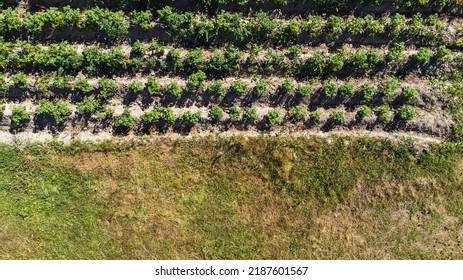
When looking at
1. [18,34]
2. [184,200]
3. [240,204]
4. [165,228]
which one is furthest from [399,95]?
[18,34]

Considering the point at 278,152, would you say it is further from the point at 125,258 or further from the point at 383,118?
the point at 125,258

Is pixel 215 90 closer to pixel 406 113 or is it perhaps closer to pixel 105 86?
pixel 105 86

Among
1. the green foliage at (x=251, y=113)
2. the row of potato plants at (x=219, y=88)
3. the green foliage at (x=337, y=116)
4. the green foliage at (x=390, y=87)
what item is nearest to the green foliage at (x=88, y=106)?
the row of potato plants at (x=219, y=88)

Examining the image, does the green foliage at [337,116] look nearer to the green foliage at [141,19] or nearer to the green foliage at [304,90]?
the green foliage at [304,90]

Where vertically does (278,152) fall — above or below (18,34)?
below

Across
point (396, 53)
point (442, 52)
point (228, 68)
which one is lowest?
point (228, 68)

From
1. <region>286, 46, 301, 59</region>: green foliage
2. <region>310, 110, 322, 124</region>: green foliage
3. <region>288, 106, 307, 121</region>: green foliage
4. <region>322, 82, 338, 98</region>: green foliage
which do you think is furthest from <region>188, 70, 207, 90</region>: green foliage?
<region>322, 82, 338, 98</region>: green foliage

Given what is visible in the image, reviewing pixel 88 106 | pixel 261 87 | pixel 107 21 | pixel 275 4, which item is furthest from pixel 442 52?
pixel 88 106
